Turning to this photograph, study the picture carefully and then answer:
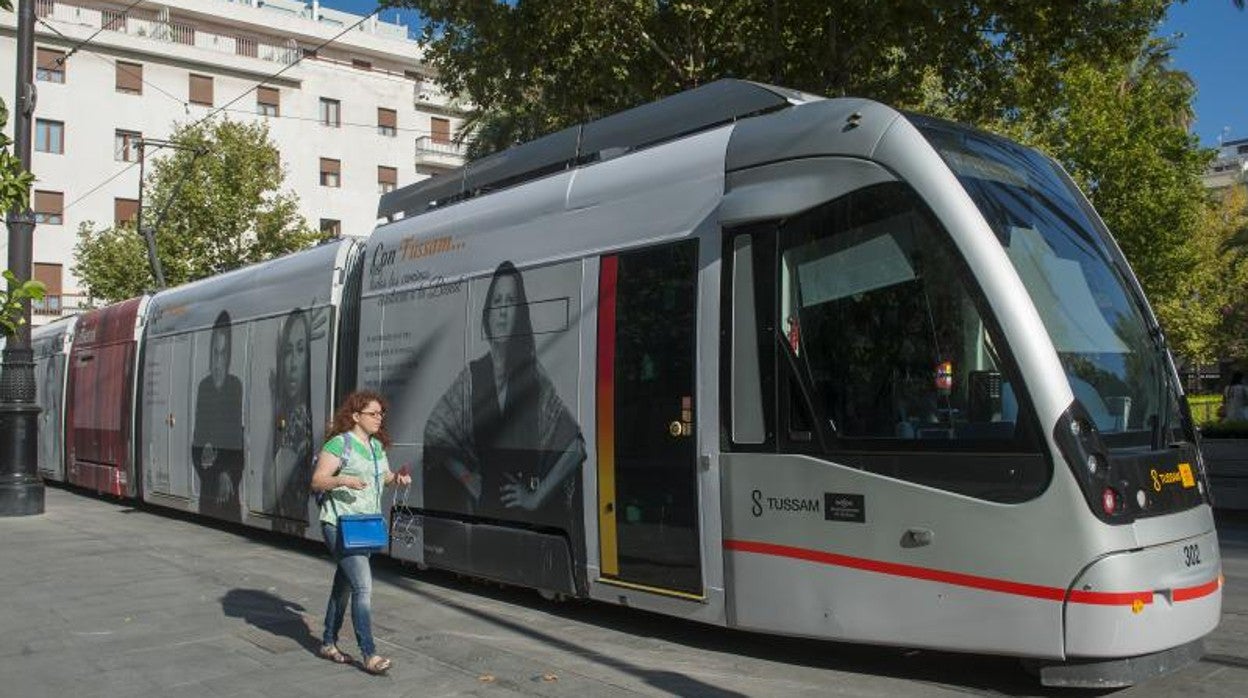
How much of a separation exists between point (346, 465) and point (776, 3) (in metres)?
8.74

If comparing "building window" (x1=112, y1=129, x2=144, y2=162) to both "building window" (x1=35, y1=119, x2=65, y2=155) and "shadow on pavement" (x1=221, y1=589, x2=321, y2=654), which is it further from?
"shadow on pavement" (x1=221, y1=589, x2=321, y2=654)

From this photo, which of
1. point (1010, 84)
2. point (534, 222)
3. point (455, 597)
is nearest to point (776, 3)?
point (1010, 84)

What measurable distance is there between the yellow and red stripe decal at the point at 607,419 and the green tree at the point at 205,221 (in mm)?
23710

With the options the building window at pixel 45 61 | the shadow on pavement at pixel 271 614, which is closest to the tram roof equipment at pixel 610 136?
the shadow on pavement at pixel 271 614

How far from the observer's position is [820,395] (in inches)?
212

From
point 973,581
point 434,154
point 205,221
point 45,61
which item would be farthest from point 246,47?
point 973,581

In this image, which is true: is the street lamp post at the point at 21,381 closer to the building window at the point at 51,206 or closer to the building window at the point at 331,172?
the building window at the point at 51,206

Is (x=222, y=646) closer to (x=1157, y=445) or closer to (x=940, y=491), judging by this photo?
(x=940, y=491)

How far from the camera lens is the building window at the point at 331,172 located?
46125mm

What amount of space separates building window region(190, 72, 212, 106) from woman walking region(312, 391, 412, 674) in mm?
41721

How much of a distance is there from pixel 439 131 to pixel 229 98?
32.8 feet

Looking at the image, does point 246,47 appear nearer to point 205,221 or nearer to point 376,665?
point 205,221

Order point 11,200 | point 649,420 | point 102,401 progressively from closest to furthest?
point 649,420
point 11,200
point 102,401

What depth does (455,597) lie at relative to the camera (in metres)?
7.99
